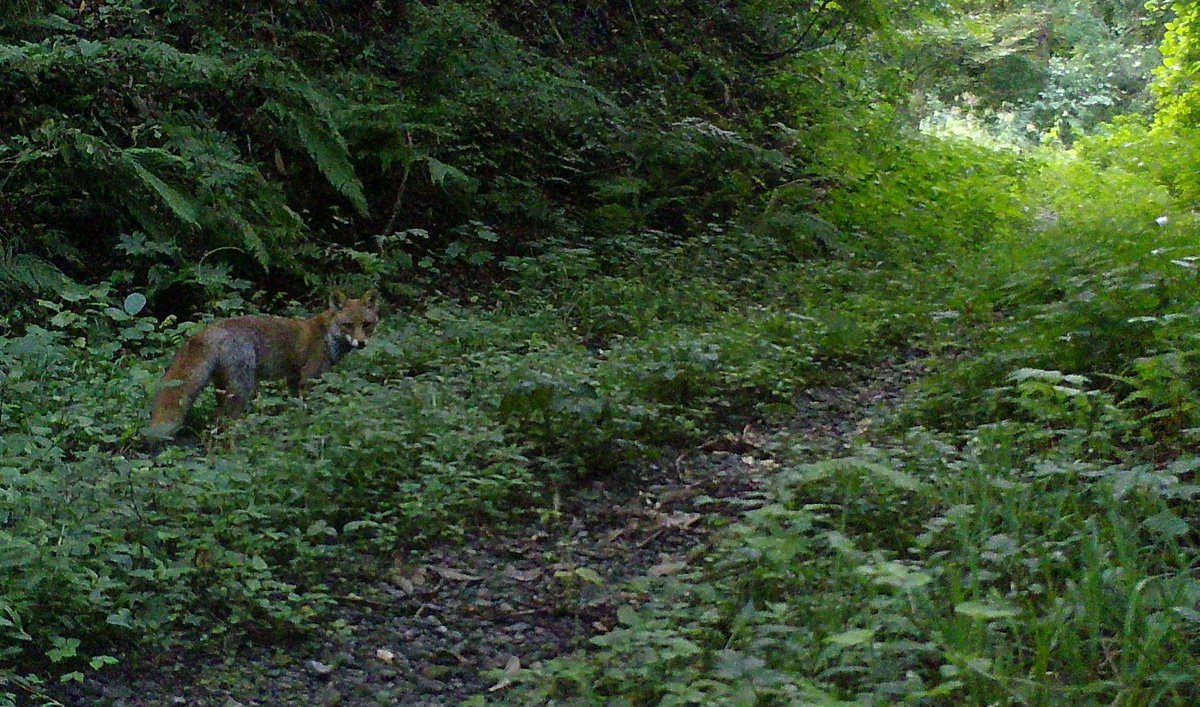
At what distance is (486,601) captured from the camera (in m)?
4.80

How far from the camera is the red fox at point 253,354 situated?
20.2 feet

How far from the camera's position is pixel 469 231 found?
34.6ft

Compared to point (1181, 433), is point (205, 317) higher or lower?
lower

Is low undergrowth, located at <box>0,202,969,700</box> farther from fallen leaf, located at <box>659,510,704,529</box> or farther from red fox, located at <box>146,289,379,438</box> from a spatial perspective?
fallen leaf, located at <box>659,510,704,529</box>

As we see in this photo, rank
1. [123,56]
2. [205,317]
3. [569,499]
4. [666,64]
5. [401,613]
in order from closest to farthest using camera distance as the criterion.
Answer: [401,613] → [569,499] → [205,317] → [123,56] → [666,64]

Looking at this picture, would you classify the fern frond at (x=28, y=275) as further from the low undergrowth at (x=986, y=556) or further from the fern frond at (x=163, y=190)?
the low undergrowth at (x=986, y=556)

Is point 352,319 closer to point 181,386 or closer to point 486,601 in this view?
point 181,386

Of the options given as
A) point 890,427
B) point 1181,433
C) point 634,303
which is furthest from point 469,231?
point 1181,433

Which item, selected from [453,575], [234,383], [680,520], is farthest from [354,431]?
[680,520]

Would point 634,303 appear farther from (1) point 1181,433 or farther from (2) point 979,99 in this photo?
(2) point 979,99

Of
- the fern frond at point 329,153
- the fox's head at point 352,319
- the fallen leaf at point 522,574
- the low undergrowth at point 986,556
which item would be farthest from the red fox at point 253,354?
the low undergrowth at point 986,556

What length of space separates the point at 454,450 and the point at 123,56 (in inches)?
190

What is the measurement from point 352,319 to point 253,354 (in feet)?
2.94

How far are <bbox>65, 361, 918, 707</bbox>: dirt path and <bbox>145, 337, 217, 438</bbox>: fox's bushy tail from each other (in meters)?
1.78
